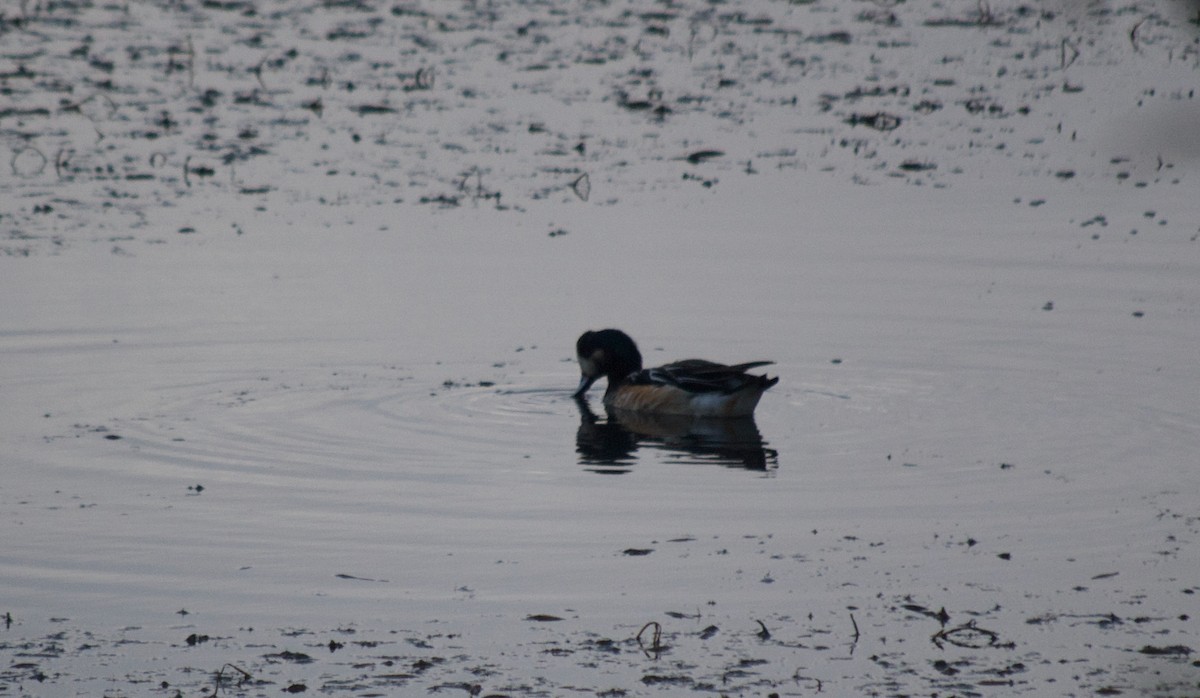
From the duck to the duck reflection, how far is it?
82mm

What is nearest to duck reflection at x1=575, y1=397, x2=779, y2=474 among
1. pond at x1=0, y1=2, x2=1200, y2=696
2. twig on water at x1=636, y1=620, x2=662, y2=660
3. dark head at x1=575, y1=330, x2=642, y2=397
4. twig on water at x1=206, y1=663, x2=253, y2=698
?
pond at x1=0, y1=2, x2=1200, y2=696

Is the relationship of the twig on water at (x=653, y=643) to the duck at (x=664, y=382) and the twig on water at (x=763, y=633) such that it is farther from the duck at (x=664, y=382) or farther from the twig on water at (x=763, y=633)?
the duck at (x=664, y=382)

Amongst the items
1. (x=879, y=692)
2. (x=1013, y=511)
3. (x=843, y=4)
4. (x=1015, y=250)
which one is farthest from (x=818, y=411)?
(x=843, y=4)

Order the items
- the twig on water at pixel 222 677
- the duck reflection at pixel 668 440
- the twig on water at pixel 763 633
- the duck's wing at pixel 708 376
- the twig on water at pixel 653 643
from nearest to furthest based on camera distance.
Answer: the twig on water at pixel 222 677
the twig on water at pixel 653 643
the twig on water at pixel 763 633
the duck reflection at pixel 668 440
the duck's wing at pixel 708 376

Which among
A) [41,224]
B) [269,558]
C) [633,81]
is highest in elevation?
[633,81]

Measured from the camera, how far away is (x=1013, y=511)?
796 cm

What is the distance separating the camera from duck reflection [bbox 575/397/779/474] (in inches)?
372

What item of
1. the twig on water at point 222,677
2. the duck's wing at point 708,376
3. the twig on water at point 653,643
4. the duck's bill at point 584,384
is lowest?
the twig on water at point 222,677

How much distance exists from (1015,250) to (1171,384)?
3565 mm

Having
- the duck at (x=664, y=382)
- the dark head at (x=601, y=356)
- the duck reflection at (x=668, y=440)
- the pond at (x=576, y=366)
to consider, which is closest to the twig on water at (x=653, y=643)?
the pond at (x=576, y=366)

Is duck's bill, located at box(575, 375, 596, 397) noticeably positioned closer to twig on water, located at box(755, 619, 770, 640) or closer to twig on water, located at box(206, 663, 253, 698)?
twig on water, located at box(755, 619, 770, 640)

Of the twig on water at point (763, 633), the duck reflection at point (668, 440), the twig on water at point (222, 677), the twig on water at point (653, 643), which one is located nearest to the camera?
the twig on water at point (222, 677)

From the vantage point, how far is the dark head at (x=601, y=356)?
11.3 meters

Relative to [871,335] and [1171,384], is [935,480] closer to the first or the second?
[1171,384]
